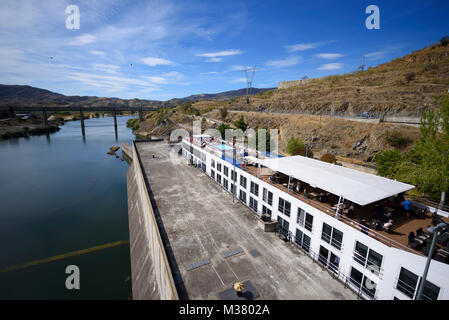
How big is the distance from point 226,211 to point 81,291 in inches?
704

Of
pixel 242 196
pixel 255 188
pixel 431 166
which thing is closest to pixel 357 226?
pixel 255 188

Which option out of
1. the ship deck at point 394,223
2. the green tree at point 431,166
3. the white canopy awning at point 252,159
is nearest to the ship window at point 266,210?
the ship deck at point 394,223

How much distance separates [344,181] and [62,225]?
40.5 metres

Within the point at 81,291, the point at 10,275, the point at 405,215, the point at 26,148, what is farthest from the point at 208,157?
the point at 26,148

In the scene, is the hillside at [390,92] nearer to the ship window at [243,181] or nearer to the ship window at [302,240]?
the ship window at [243,181]

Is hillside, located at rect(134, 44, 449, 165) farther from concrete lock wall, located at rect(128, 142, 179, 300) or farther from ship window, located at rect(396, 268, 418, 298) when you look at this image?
concrete lock wall, located at rect(128, 142, 179, 300)

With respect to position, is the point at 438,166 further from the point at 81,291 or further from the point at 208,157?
the point at 81,291

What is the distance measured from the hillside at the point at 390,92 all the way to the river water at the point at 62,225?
61317mm

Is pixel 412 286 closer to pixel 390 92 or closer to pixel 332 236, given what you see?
pixel 332 236

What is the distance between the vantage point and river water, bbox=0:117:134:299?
22.5 meters

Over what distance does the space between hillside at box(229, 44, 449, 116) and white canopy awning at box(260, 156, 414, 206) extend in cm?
3908

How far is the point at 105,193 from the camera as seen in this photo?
148 ft

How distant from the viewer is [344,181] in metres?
17.3

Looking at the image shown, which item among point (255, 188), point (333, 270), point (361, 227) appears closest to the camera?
point (361, 227)
